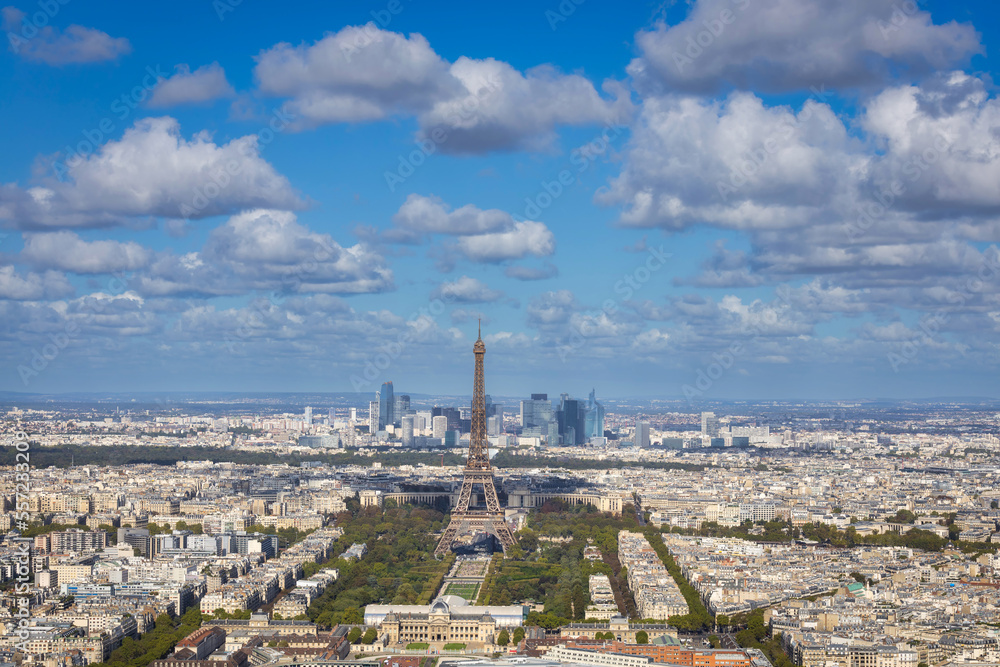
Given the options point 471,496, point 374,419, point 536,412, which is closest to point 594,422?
point 536,412

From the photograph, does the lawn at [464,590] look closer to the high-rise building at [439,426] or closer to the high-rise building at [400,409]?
the high-rise building at [439,426]

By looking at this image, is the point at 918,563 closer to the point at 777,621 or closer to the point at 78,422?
the point at 777,621

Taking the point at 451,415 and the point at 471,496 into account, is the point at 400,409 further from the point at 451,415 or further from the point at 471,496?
the point at 471,496

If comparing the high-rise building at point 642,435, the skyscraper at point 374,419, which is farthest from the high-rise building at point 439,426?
the high-rise building at point 642,435

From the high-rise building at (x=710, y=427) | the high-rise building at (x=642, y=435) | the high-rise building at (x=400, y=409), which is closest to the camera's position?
the high-rise building at (x=642, y=435)

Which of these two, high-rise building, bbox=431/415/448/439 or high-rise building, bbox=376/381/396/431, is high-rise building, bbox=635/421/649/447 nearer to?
high-rise building, bbox=431/415/448/439
